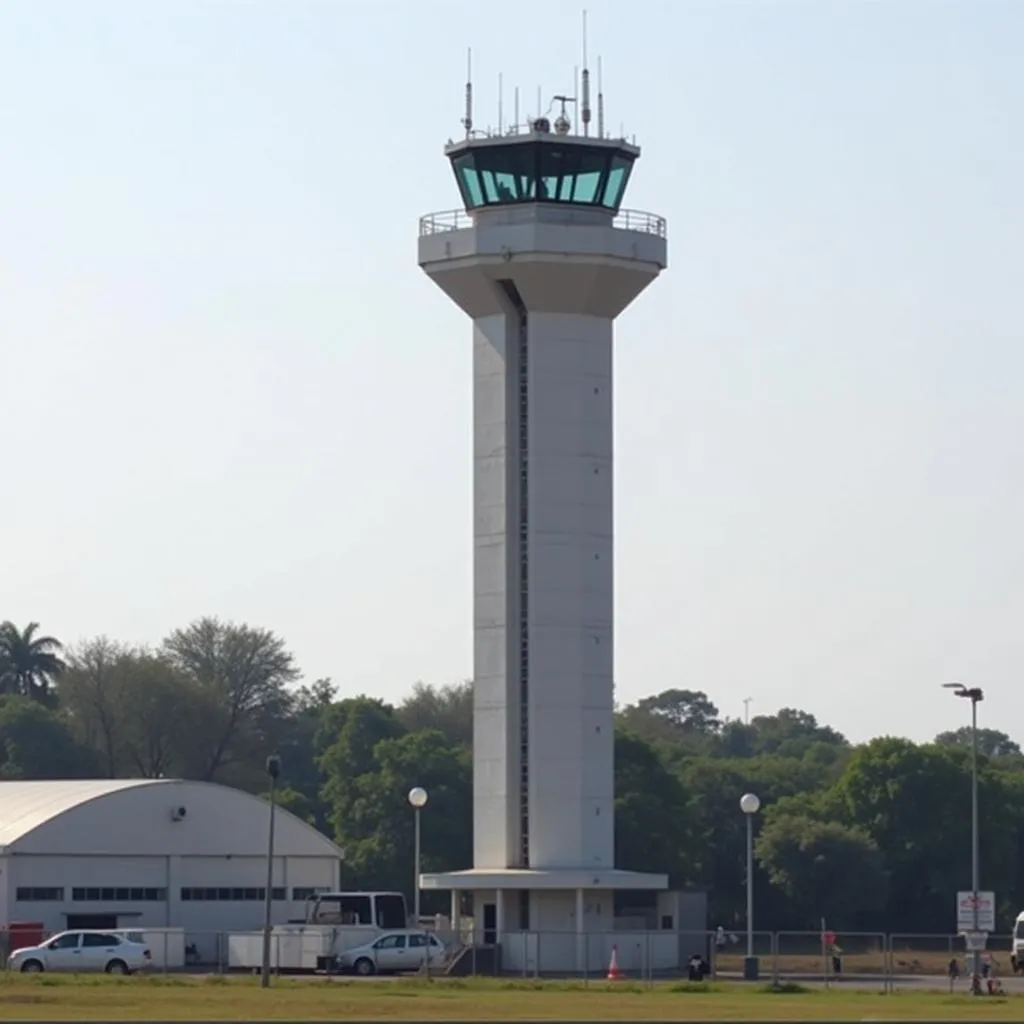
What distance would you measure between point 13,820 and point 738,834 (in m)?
58.0

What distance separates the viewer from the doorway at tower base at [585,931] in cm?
8412

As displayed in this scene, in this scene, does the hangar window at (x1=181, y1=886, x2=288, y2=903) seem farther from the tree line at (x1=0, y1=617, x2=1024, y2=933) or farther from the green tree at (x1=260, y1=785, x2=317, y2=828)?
the green tree at (x1=260, y1=785, x2=317, y2=828)

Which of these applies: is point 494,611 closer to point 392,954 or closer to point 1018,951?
point 392,954

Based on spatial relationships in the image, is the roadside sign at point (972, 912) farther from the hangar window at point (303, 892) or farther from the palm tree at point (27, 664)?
the palm tree at point (27, 664)

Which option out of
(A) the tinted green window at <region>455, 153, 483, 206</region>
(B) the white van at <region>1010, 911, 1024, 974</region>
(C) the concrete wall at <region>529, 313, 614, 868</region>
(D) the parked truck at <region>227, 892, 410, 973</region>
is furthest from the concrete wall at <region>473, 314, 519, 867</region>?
(B) the white van at <region>1010, 911, 1024, 974</region>

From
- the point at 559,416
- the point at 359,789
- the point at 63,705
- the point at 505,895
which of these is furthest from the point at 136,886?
the point at 63,705

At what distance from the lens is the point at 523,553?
88.8 metres

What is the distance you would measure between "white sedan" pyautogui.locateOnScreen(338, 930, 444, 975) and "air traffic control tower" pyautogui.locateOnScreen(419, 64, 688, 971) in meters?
5.02

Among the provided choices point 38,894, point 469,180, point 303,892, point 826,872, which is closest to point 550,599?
point 469,180

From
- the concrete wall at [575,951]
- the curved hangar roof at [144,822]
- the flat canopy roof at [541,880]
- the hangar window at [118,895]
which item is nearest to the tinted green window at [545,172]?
the flat canopy roof at [541,880]

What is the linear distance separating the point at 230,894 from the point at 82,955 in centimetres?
1576

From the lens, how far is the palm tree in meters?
168

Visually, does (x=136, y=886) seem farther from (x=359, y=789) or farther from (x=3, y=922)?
(x=359, y=789)

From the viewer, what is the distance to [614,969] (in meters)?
79.5
